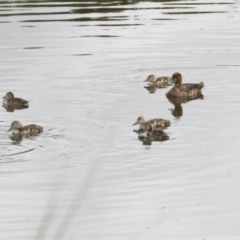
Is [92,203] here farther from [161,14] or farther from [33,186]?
[161,14]

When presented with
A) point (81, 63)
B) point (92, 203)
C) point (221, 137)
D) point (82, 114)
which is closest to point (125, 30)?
point (81, 63)

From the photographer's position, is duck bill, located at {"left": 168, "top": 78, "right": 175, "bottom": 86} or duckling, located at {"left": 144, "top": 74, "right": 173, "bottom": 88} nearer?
duckling, located at {"left": 144, "top": 74, "right": 173, "bottom": 88}

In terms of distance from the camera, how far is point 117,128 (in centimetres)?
1459

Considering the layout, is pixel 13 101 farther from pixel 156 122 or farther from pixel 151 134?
pixel 151 134

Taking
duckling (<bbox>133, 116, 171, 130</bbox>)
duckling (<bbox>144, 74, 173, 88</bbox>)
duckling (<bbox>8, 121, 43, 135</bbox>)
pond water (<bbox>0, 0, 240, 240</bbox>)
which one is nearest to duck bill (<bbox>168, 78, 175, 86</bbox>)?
duckling (<bbox>144, 74, 173, 88</bbox>)

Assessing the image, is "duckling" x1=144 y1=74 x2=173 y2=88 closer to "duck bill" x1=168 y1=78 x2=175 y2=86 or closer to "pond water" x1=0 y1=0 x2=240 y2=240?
"duck bill" x1=168 y1=78 x2=175 y2=86

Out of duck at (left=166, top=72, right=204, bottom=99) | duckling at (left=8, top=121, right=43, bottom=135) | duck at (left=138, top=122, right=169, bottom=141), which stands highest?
duck at (left=166, top=72, right=204, bottom=99)

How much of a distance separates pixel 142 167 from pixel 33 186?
1.51 meters

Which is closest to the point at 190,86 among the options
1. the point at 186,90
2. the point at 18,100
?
the point at 186,90

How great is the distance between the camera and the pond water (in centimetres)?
1041

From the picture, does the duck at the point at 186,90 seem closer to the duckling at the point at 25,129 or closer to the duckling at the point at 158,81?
the duckling at the point at 158,81

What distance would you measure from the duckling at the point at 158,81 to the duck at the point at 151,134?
4162 mm

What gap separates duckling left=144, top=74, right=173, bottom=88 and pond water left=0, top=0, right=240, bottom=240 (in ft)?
0.88

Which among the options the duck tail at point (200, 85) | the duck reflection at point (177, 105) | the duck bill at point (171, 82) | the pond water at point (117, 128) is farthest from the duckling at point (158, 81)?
the duck tail at point (200, 85)
